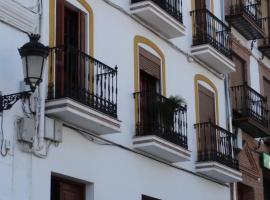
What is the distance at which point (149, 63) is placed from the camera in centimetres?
1627

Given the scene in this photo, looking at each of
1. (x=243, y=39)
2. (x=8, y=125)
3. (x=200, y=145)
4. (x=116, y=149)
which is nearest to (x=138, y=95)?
(x=116, y=149)

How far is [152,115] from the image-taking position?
15352 mm

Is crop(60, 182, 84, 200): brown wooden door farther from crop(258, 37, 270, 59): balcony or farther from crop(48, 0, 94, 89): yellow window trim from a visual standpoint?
crop(258, 37, 270, 59): balcony

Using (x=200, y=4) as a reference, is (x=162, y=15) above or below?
below

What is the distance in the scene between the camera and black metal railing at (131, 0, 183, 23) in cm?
1639

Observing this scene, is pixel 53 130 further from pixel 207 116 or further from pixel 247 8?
pixel 247 8

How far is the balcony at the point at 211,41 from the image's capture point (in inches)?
712

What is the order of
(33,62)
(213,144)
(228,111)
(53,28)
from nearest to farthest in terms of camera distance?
1. (33,62)
2. (53,28)
3. (213,144)
4. (228,111)

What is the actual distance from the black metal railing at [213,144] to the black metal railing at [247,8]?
4103 millimetres

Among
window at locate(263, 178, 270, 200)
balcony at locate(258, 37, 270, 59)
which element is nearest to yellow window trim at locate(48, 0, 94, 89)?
balcony at locate(258, 37, 270, 59)

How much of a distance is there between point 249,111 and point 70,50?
8265 mm

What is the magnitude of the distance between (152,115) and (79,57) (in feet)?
8.59

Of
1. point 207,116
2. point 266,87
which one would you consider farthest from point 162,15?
point 266,87

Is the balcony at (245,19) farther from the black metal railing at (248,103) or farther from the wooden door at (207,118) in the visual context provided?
the wooden door at (207,118)
